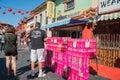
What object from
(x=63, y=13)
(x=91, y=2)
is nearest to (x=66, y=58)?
(x=91, y=2)

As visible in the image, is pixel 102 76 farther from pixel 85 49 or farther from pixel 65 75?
pixel 85 49

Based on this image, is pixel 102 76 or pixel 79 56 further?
pixel 102 76

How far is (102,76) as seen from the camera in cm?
965

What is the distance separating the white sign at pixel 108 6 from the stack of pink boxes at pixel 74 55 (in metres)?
1.85

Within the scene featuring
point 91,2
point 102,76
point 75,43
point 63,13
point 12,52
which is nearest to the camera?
point 75,43

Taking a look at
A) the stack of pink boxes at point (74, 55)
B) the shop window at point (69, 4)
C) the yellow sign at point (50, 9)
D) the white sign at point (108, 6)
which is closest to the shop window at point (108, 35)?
the white sign at point (108, 6)

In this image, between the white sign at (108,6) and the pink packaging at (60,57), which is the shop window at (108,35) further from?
the pink packaging at (60,57)

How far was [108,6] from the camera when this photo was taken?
30.7 feet

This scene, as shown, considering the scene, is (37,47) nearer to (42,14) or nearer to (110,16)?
(110,16)

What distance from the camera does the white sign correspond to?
8781 millimetres

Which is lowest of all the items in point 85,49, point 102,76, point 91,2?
point 102,76

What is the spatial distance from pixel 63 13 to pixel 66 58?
27.5 ft

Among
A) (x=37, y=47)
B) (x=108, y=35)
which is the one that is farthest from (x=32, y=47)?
(x=108, y=35)

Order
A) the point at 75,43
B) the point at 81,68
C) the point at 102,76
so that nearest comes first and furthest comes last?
the point at 81,68 < the point at 75,43 < the point at 102,76
